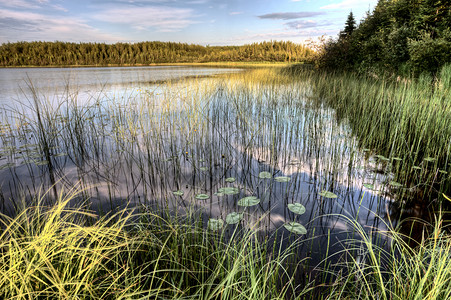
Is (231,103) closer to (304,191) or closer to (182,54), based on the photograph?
(304,191)

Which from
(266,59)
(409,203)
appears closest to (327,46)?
(409,203)

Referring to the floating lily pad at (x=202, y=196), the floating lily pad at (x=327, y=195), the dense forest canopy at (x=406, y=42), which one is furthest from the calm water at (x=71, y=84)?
the dense forest canopy at (x=406, y=42)

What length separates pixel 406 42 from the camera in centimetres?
790

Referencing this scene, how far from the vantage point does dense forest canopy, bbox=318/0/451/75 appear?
6453mm

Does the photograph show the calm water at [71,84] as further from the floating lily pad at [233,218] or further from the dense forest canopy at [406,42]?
the dense forest canopy at [406,42]

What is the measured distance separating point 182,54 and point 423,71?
145 ft

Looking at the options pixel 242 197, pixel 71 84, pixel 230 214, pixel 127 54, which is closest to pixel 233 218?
pixel 230 214

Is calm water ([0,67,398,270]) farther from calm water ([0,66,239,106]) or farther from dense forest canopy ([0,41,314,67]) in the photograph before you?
dense forest canopy ([0,41,314,67])

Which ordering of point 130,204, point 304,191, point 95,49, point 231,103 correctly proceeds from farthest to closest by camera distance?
point 95,49 < point 231,103 < point 304,191 < point 130,204

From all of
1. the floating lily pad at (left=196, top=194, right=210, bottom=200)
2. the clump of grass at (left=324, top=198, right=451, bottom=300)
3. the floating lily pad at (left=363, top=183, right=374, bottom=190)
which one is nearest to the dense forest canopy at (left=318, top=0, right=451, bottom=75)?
the floating lily pad at (left=363, top=183, right=374, bottom=190)

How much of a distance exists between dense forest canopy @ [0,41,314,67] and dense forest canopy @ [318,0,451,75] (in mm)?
3945

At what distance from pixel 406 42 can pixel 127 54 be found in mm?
37979

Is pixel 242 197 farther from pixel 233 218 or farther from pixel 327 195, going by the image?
pixel 327 195

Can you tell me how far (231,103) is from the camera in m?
5.74
